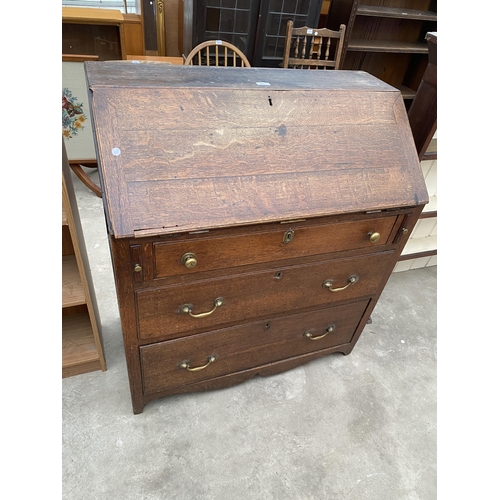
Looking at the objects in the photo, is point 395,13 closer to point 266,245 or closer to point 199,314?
point 266,245

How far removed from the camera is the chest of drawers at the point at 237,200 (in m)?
0.95

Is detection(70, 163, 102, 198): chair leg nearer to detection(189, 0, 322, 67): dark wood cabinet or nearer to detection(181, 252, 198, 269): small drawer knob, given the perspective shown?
detection(189, 0, 322, 67): dark wood cabinet

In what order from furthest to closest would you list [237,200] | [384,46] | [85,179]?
[384,46]
[85,179]
[237,200]

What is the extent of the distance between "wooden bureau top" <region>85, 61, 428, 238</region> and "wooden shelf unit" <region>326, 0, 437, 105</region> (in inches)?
75.6

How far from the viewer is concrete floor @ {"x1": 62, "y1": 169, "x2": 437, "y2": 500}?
132cm

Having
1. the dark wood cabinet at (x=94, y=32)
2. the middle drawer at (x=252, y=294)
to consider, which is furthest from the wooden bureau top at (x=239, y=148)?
the dark wood cabinet at (x=94, y=32)

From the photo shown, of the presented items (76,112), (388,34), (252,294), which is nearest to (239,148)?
(252,294)

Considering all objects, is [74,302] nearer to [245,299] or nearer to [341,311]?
[245,299]

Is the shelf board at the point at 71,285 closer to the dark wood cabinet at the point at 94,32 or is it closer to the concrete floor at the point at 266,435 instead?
the concrete floor at the point at 266,435

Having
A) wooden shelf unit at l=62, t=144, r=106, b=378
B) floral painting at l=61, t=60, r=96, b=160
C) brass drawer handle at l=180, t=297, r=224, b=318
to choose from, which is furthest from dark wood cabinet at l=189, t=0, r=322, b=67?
brass drawer handle at l=180, t=297, r=224, b=318

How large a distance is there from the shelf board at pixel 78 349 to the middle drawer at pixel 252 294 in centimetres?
53

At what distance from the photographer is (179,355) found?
4.32 ft

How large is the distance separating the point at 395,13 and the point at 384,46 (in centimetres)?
23

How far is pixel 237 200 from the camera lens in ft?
3.28
